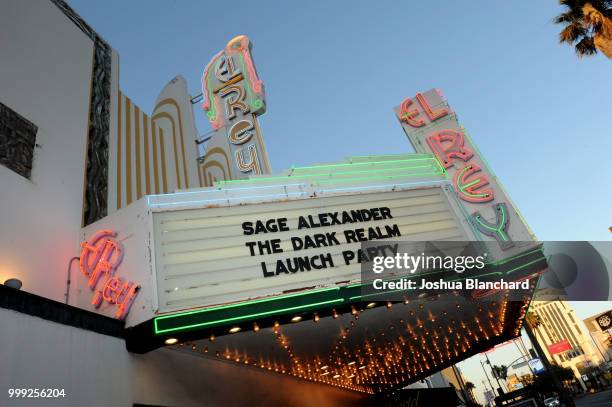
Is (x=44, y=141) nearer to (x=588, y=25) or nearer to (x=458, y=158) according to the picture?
(x=458, y=158)

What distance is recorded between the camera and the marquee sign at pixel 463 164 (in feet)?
31.7

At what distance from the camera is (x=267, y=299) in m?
7.25

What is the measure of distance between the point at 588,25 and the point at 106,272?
17849 mm

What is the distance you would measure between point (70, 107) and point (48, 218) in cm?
346

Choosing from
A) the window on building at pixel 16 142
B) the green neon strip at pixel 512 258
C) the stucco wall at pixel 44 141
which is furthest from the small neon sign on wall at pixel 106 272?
the green neon strip at pixel 512 258

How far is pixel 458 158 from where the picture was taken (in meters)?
11.2

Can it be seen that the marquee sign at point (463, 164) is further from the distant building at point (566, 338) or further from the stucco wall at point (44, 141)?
the distant building at point (566, 338)

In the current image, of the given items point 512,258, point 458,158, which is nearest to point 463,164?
point 458,158

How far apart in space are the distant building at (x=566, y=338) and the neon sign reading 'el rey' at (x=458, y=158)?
131 meters

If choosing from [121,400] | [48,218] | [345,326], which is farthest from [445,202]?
[48,218]

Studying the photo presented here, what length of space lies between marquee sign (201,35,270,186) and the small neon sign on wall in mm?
6630

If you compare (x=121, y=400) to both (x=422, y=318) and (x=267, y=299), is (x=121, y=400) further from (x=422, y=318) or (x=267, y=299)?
(x=422, y=318)

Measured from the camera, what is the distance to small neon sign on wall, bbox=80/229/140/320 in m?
7.20

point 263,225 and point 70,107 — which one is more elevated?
point 70,107
